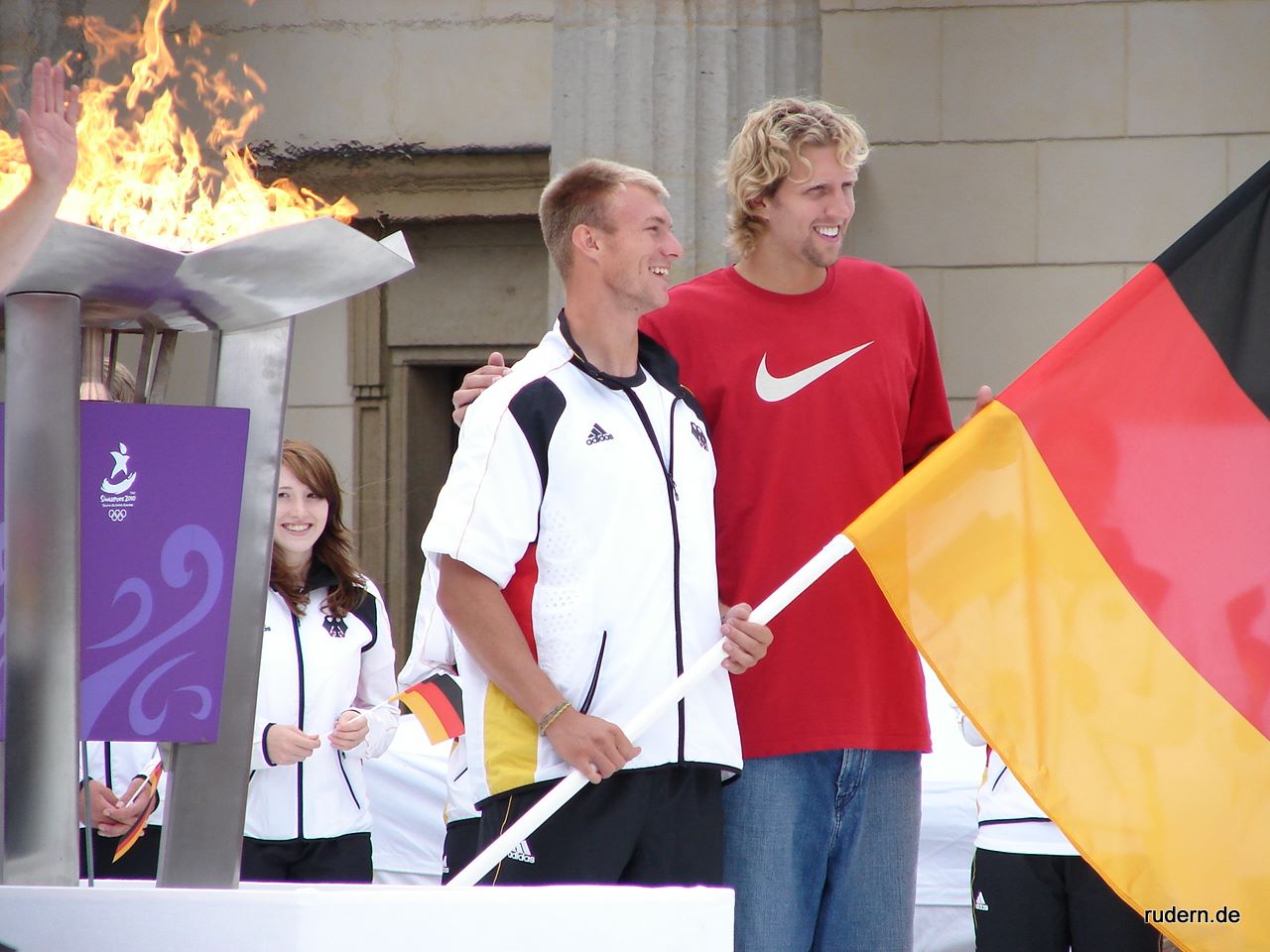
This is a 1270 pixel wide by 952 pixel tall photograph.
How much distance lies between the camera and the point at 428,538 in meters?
2.93

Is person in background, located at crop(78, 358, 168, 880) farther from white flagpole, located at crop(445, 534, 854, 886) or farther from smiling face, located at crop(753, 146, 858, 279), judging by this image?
smiling face, located at crop(753, 146, 858, 279)

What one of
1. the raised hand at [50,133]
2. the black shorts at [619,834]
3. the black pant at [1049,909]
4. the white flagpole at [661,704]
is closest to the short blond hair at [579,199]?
the white flagpole at [661,704]

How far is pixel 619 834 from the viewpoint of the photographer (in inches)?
113

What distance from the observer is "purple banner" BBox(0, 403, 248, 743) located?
2.64m

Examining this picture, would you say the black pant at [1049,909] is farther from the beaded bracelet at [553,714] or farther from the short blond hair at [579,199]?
the short blond hair at [579,199]

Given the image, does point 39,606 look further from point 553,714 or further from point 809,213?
point 809,213

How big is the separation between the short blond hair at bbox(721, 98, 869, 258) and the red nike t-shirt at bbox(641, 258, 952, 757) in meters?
0.16

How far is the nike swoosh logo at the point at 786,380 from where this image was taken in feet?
10.4

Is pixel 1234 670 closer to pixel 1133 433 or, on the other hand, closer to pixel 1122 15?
pixel 1133 433

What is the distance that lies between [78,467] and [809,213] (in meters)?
1.41

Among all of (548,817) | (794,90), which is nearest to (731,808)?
(548,817)

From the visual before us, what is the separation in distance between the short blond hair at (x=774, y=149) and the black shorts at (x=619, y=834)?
1.06 m

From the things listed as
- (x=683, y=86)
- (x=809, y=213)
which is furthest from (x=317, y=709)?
(x=683, y=86)

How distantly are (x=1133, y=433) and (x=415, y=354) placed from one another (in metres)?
5.60
